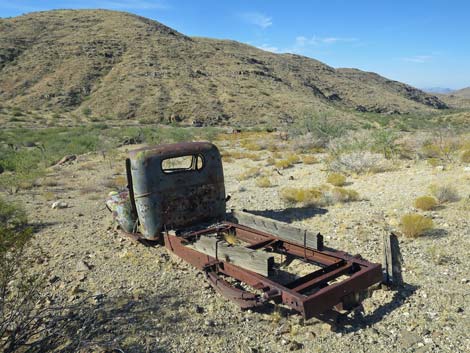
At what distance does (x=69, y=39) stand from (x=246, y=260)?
61.2 m

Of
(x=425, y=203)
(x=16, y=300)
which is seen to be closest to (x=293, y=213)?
(x=425, y=203)

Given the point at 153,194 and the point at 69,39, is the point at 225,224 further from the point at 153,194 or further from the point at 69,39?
the point at 69,39

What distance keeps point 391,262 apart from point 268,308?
5.52ft

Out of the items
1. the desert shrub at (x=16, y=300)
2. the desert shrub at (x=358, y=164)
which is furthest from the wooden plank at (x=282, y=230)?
the desert shrub at (x=358, y=164)

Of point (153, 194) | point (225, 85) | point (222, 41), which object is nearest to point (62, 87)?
point (225, 85)

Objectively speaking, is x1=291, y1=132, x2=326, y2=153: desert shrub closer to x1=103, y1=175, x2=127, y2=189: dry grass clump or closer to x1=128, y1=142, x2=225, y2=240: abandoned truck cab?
x1=103, y1=175, x2=127, y2=189: dry grass clump

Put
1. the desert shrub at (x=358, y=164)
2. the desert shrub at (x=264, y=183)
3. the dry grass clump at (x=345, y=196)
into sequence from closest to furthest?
the dry grass clump at (x=345, y=196) < the desert shrub at (x=264, y=183) < the desert shrub at (x=358, y=164)

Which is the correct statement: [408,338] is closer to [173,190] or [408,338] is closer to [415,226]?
[415,226]

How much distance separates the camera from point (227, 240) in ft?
18.5

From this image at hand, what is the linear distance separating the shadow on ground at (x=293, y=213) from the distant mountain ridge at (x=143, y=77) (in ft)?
111

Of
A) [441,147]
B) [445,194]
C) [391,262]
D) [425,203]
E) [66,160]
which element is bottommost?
[66,160]

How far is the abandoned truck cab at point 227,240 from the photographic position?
3947mm

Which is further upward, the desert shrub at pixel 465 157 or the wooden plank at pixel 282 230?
the desert shrub at pixel 465 157

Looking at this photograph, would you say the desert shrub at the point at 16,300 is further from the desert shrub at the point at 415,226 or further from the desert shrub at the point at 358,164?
the desert shrub at the point at 358,164
